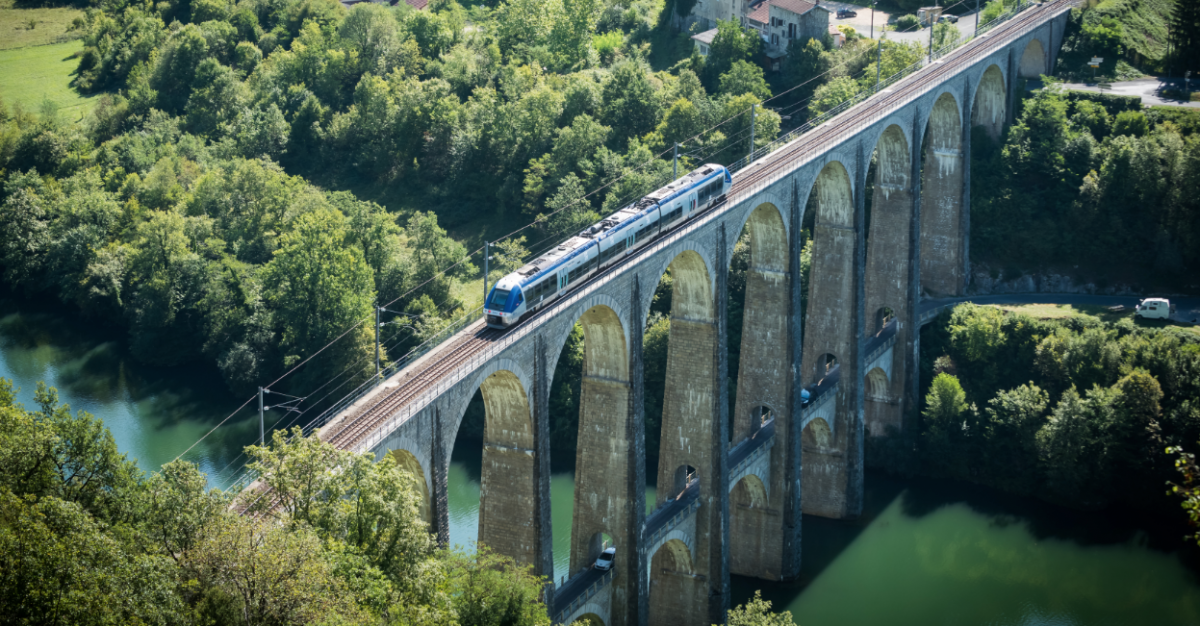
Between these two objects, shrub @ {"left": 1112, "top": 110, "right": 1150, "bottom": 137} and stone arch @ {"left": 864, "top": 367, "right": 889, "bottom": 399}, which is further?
shrub @ {"left": 1112, "top": 110, "right": 1150, "bottom": 137}

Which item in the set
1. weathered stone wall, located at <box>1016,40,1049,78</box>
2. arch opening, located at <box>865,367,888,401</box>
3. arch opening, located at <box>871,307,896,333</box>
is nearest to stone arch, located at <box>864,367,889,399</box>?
arch opening, located at <box>865,367,888,401</box>

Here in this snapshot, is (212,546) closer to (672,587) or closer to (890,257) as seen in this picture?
(672,587)

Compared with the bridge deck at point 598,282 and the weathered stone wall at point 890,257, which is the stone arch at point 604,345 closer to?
the bridge deck at point 598,282

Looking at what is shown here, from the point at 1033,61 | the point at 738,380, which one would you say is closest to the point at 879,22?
the point at 1033,61

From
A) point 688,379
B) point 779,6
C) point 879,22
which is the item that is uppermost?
point 779,6

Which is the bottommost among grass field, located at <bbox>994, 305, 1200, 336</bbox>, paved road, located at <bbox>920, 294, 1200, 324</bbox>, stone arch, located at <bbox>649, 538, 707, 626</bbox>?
stone arch, located at <bbox>649, 538, 707, 626</bbox>

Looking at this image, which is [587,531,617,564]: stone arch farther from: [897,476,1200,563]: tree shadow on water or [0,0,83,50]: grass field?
[0,0,83,50]: grass field
